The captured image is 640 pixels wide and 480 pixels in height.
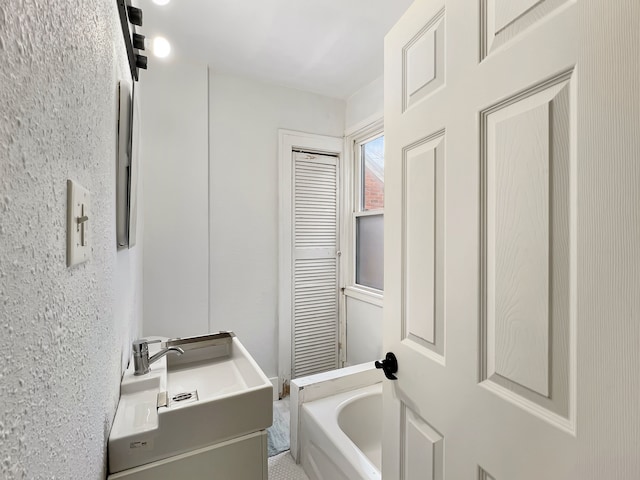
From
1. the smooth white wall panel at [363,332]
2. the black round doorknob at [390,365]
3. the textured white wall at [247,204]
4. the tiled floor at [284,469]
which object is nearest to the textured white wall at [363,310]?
the smooth white wall panel at [363,332]

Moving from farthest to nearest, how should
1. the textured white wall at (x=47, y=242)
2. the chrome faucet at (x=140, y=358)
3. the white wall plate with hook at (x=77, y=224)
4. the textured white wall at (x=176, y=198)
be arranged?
the textured white wall at (x=176, y=198) < the chrome faucet at (x=140, y=358) < the white wall plate with hook at (x=77, y=224) < the textured white wall at (x=47, y=242)

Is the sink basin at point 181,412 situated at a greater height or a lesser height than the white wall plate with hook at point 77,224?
lesser

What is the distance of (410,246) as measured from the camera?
0.88m

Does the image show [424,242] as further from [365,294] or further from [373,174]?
[373,174]

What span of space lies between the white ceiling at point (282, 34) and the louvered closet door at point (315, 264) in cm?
64

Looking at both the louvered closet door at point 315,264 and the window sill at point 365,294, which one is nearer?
the window sill at point 365,294

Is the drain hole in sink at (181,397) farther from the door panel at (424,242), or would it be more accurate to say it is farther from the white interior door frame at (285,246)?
the white interior door frame at (285,246)

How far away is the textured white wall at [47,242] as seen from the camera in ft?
0.80

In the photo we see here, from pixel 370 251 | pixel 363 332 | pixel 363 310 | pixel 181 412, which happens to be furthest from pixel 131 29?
pixel 363 332

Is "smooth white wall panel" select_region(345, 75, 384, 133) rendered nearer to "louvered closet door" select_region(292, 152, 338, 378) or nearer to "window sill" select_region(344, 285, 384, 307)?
"louvered closet door" select_region(292, 152, 338, 378)

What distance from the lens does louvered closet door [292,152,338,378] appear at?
8.07 feet

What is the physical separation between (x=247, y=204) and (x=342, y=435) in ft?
5.20

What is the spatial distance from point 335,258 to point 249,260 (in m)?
0.73

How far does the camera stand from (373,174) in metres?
2.52
